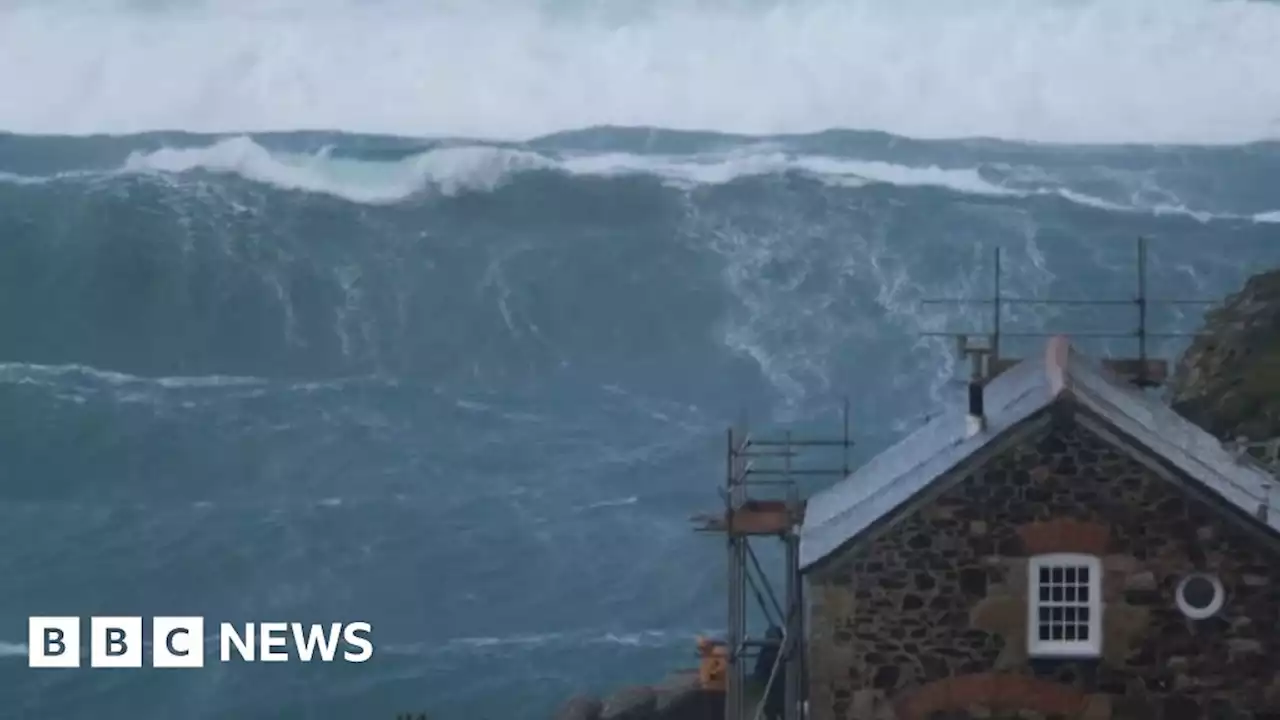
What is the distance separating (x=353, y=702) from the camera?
48.4 ft

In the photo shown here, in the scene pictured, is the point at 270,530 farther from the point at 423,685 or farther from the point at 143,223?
the point at 143,223

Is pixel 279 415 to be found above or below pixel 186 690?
above

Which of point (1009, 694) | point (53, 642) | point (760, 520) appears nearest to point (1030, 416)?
point (1009, 694)

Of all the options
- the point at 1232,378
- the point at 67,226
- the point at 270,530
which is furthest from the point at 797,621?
the point at 67,226

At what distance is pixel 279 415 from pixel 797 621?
30.0ft

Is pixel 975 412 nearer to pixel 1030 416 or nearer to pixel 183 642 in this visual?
pixel 1030 416

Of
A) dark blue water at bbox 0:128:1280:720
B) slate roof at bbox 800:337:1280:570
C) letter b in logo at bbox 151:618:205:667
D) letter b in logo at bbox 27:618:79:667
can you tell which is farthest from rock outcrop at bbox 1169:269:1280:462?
letter b in logo at bbox 27:618:79:667

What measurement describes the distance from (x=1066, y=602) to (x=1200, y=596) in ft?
1.48

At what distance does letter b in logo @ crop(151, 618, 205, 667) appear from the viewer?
1468cm

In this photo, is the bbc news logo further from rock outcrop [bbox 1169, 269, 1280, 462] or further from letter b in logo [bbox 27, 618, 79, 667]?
rock outcrop [bbox 1169, 269, 1280, 462]

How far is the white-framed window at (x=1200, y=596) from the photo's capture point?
23.4ft

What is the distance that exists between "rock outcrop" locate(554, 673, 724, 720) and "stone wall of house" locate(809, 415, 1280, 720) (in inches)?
168

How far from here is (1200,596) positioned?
716cm

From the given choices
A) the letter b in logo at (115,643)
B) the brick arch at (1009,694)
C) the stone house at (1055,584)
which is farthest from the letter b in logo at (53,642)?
the brick arch at (1009,694)
